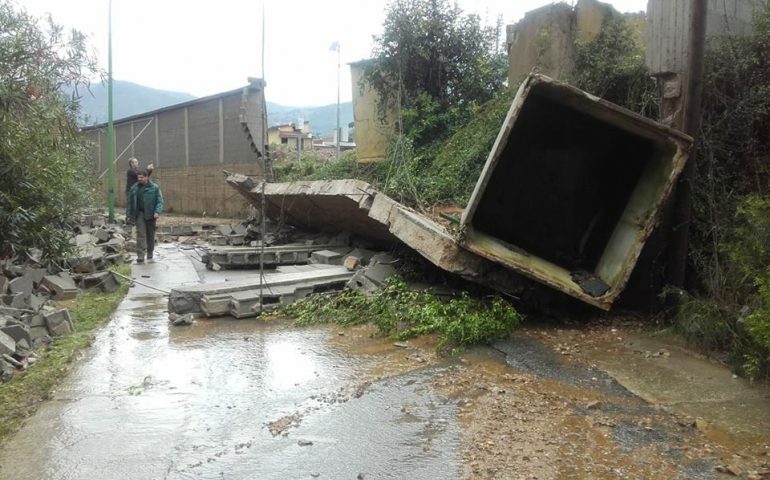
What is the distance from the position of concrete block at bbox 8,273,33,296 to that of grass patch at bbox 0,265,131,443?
1.54 feet

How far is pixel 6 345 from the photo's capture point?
488 centimetres

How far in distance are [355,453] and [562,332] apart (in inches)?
118

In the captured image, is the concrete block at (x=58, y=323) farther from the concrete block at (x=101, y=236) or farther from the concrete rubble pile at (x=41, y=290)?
the concrete block at (x=101, y=236)

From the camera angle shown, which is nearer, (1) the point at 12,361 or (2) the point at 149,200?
(1) the point at 12,361

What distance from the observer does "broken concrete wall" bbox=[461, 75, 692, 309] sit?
19.9ft

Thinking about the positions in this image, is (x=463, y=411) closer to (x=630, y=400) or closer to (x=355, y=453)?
(x=355, y=453)

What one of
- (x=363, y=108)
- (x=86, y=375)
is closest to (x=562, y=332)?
(x=86, y=375)

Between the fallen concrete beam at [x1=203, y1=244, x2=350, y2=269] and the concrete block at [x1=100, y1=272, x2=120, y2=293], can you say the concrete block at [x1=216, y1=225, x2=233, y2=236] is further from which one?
the concrete block at [x1=100, y1=272, x2=120, y2=293]

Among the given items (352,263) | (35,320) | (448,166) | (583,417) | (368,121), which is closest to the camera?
(583,417)

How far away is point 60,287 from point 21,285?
787 mm

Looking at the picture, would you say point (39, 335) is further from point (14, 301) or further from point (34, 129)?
point (34, 129)

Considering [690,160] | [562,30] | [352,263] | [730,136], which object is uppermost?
[562,30]

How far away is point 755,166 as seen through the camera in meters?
5.82

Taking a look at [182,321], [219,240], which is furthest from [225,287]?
[219,240]
